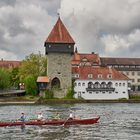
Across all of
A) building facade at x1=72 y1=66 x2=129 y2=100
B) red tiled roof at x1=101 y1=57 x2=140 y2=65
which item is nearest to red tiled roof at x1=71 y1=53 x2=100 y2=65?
red tiled roof at x1=101 y1=57 x2=140 y2=65

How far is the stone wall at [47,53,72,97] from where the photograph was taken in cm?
8869

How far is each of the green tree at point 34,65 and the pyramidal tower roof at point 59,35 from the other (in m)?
14.6

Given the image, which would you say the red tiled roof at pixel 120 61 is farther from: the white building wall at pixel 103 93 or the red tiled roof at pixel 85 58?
the white building wall at pixel 103 93

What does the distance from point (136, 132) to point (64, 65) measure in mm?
53818

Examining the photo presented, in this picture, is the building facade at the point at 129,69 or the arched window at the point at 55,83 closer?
the arched window at the point at 55,83

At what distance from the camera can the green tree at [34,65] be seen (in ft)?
337

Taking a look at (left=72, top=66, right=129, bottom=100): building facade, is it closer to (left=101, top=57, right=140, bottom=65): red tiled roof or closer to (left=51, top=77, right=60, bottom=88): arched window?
(left=51, top=77, right=60, bottom=88): arched window

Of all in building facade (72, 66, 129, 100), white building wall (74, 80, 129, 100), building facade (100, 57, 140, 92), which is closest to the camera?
white building wall (74, 80, 129, 100)

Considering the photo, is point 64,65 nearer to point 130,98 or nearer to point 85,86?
point 85,86

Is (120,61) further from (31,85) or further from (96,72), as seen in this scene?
(31,85)

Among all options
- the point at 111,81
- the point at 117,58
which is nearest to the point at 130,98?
the point at 111,81

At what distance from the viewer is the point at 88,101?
88188 millimetres

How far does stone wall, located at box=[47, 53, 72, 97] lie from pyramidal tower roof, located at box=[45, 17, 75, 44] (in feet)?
10.1

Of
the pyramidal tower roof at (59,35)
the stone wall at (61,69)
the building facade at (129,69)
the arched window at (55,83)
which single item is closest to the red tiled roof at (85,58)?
the building facade at (129,69)
